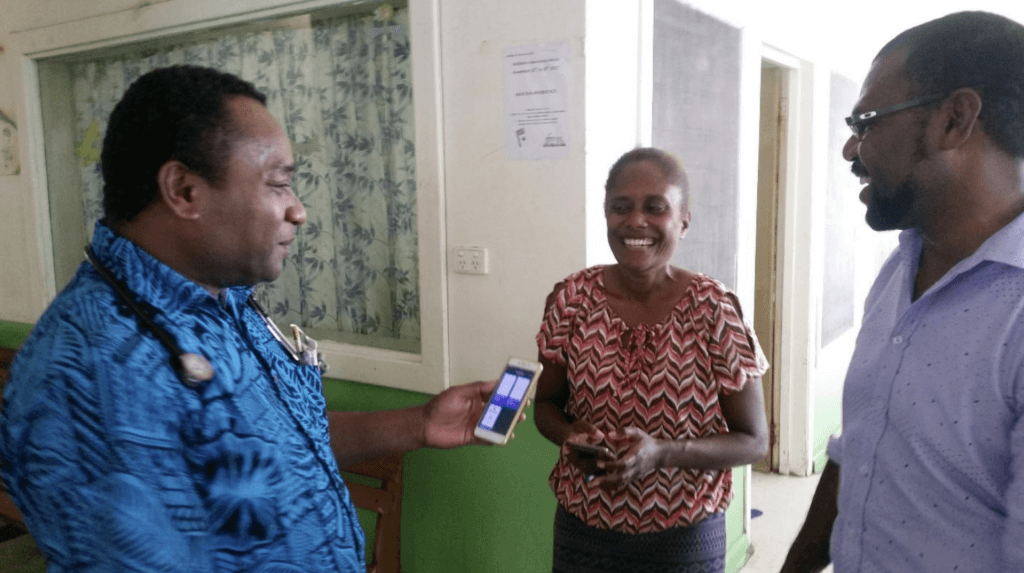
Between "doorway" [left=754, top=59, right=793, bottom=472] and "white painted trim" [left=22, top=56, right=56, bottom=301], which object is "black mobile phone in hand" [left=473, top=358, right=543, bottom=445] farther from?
"white painted trim" [left=22, top=56, right=56, bottom=301]

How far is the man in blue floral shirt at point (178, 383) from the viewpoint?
0.86 metres

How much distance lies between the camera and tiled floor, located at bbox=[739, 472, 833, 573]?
312cm

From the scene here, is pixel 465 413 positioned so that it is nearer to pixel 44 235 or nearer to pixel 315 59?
pixel 315 59

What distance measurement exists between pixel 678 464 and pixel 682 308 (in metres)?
0.34

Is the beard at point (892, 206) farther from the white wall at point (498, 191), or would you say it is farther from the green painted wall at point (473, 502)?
the green painted wall at point (473, 502)

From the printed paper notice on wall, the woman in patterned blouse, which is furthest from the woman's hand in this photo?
the printed paper notice on wall

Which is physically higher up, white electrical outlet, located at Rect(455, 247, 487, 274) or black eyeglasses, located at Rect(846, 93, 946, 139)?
black eyeglasses, located at Rect(846, 93, 946, 139)

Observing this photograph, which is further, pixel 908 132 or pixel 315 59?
pixel 315 59

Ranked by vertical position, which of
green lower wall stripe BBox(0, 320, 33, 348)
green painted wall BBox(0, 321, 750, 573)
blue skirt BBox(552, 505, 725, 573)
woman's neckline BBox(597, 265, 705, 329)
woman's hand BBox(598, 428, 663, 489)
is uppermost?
woman's neckline BBox(597, 265, 705, 329)

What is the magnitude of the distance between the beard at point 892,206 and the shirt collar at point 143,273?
1095mm

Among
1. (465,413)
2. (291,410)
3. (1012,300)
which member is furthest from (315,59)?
(1012,300)

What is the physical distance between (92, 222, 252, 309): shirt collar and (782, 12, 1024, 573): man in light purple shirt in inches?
42.8

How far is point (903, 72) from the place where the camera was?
3.60 feet

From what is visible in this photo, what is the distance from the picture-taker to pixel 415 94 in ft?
7.95
